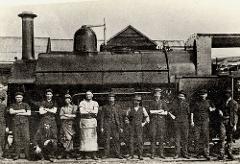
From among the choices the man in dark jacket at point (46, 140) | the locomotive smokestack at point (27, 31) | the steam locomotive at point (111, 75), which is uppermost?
the locomotive smokestack at point (27, 31)

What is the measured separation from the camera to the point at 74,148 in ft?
34.2

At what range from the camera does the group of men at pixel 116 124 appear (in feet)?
32.3

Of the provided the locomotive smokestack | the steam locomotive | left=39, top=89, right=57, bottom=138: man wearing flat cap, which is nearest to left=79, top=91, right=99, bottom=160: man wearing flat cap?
left=39, top=89, right=57, bottom=138: man wearing flat cap

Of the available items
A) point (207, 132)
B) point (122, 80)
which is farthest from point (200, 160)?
point (122, 80)

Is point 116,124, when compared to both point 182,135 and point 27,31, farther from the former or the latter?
point 27,31

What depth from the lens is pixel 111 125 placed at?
10.0 meters

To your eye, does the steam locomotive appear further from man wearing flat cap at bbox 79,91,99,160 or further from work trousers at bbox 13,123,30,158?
man wearing flat cap at bbox 79,91,99,160

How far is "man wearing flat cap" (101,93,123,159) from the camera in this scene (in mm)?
9977

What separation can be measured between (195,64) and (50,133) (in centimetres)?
515

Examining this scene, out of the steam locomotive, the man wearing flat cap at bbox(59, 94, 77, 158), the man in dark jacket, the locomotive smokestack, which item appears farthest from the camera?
the locomotive smokestack

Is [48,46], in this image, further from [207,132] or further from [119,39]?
[207,132]

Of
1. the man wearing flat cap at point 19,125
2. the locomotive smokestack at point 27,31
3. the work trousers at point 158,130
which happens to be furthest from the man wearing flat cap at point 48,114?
the locomotive smokestack at point 27,31

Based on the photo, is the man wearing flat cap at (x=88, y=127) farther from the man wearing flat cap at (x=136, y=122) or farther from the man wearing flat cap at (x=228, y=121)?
the man wearing flat cap at (x=228, y=121)

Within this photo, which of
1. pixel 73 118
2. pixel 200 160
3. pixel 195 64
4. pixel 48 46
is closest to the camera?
pixel 200 160
